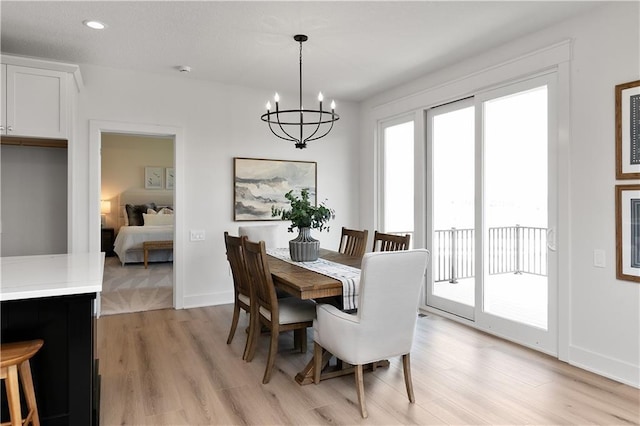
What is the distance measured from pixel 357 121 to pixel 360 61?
177 cm

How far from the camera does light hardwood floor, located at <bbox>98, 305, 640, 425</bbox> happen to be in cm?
238

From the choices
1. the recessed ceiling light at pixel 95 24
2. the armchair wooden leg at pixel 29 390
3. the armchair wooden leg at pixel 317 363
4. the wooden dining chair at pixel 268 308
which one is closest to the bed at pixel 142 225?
the recessed ceiling light at pixel 95 24

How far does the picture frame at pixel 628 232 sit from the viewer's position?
9.18 feet

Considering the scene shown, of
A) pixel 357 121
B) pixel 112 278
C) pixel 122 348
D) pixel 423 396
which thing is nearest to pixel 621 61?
pixel 423 396

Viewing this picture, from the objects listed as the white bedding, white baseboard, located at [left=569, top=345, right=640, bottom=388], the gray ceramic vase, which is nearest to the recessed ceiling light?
the gray ceramic vase

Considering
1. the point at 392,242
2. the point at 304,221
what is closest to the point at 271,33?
the point at 304,221

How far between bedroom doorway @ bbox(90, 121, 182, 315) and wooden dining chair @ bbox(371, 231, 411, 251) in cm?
242

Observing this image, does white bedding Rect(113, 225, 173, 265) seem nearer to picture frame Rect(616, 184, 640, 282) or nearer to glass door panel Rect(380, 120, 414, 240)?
glass door panel Rect(380, 120, 414, 240)

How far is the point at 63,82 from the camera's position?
144 inches

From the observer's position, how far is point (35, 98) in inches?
140

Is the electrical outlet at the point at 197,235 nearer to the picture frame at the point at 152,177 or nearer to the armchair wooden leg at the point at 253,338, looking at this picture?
the armchair wooden leg at the point at 253,338

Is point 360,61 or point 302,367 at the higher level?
point 360,61

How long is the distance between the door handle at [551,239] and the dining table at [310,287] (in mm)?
1581

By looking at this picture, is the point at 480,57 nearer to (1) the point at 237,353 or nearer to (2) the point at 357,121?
(2) the point at 357,121
